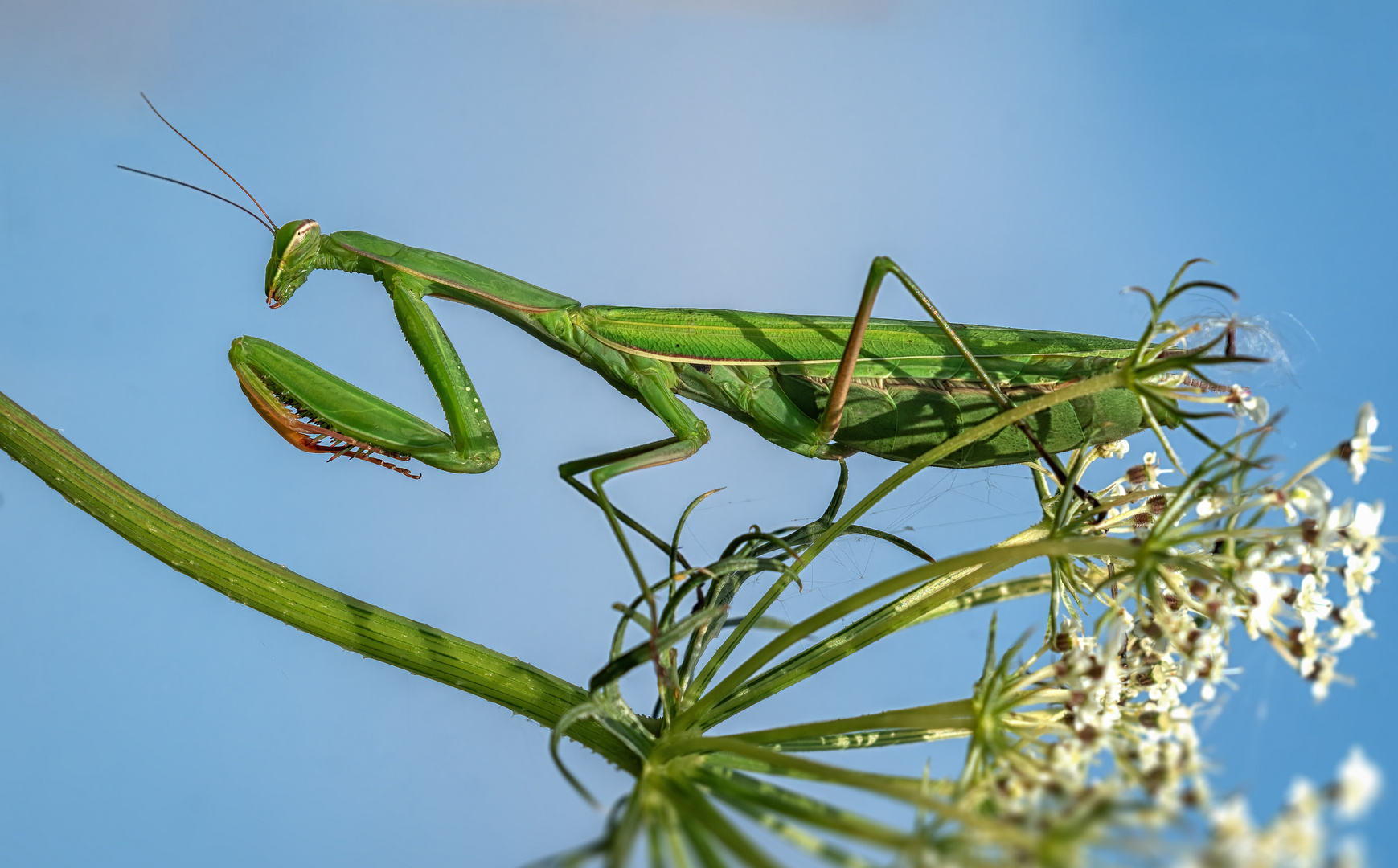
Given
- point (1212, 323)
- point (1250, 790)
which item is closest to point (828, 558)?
point (1212, 323)

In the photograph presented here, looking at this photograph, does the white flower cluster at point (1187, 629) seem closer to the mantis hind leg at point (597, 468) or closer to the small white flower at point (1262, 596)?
the small white flower at point (1262, 596)

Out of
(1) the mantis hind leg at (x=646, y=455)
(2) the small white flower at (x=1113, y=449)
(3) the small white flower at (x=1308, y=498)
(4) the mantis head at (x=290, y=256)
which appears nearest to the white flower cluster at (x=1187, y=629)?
(3) the small white flower at (x=1308, y=498)

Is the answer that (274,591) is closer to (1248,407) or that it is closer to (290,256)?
(290,256)

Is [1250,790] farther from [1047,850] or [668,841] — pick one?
[668,841]

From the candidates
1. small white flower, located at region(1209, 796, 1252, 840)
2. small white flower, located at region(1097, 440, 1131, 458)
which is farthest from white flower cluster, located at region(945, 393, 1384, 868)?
small white flower, located at region(1097, 440, 1131, 458)

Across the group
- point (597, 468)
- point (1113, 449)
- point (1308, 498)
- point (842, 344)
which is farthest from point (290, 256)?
point (1308, 498)

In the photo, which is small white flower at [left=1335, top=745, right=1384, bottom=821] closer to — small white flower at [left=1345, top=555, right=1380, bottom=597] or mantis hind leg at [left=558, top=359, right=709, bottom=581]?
small white flower at [left=1345, top=555, right=1380, bottom=597]
